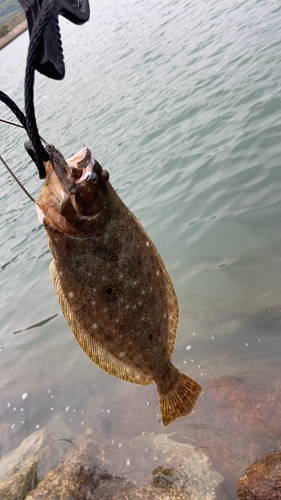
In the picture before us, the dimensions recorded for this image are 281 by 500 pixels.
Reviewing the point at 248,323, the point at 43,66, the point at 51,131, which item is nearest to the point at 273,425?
the point at 248,323

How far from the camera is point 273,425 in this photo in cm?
413

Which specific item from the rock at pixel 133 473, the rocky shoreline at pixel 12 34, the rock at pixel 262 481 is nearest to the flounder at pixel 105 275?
the rock at pixel 262 481

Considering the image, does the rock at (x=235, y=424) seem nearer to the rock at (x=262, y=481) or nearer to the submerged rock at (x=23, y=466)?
the rock at (x=262, y=481)

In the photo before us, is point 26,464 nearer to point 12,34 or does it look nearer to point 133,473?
point 133,473

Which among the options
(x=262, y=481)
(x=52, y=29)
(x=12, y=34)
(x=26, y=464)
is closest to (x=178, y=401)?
(x=262, y=481)

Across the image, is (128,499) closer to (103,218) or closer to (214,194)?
(103,218)

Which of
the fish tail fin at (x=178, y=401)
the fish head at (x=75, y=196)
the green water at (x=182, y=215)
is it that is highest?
the fish head at (x=75, y=196)

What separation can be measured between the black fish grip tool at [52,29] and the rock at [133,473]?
4.08 meters

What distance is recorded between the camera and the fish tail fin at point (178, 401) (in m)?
3.05

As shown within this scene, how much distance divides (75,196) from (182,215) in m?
5.98

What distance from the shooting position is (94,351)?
2.62m

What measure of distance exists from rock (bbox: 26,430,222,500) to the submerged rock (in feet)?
1.41

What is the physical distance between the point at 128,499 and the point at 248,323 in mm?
2743

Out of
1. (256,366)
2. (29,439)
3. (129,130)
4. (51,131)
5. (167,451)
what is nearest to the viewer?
(167,451)
